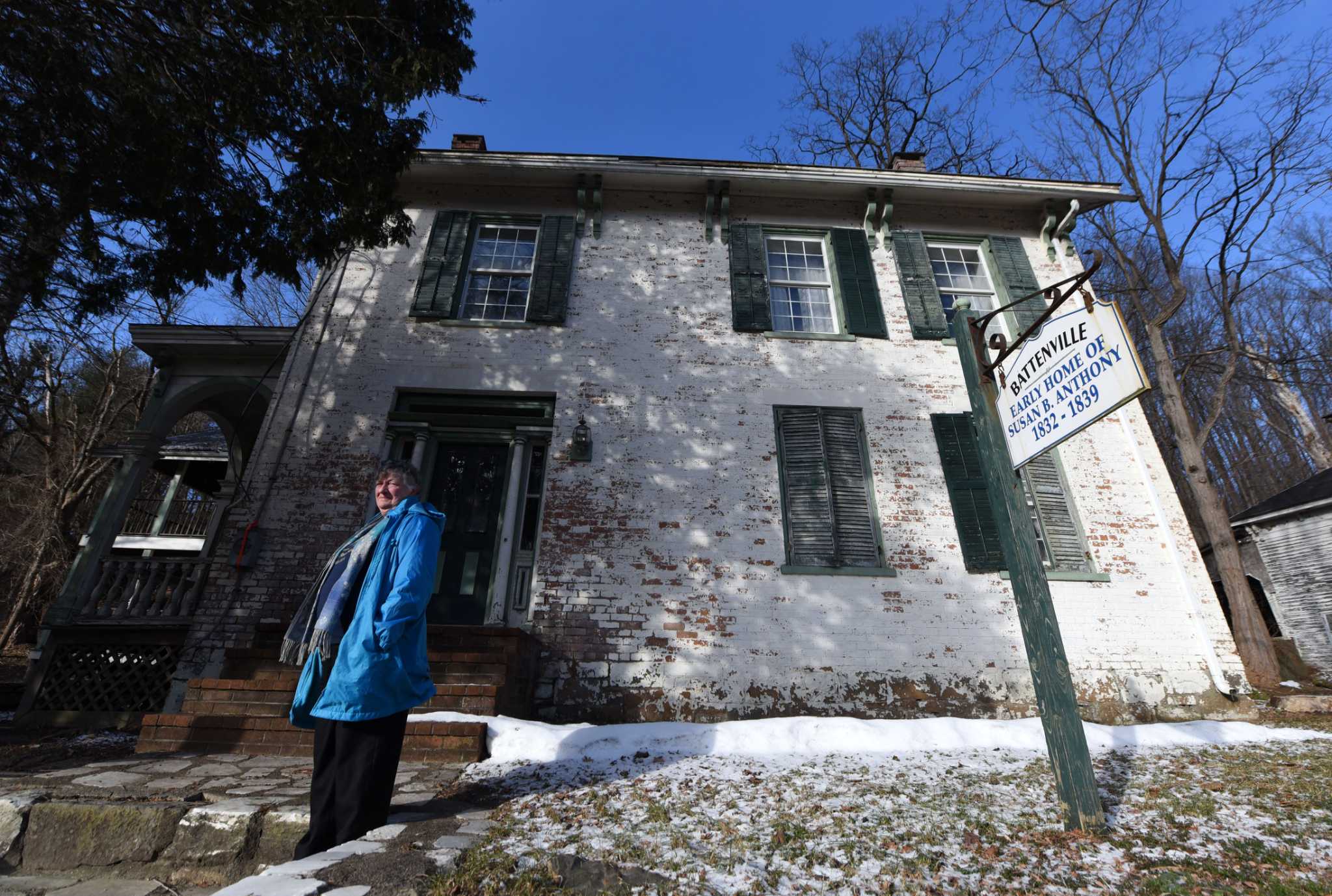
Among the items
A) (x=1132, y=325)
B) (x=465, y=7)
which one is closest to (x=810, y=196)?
(x=465, y=7)

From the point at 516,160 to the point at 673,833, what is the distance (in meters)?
8.15

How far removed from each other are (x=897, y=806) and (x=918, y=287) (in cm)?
677

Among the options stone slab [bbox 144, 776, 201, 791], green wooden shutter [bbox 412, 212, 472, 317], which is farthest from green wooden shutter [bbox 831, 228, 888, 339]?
stone slab [bbox 144, 776, 201, 791]

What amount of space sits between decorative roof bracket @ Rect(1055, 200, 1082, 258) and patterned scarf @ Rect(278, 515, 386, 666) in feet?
31.2

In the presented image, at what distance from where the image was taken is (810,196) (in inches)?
330

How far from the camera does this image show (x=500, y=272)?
25.4 feet

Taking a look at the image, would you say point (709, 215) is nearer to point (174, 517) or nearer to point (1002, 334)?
point (1002, 334)

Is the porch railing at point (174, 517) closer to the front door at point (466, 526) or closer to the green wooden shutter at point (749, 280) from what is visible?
the front door at point (466, 526)

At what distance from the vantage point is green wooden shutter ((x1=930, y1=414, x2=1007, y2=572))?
20.0 feet

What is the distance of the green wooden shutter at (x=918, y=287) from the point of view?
7414mm

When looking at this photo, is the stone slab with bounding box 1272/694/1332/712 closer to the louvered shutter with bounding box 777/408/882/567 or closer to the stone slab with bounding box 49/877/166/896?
the louvered shutter with bounding box 777/408/882/567

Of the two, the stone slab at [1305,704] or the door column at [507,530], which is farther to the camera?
the door column at [507,530]

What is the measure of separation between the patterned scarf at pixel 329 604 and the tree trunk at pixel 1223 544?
35.7 feet

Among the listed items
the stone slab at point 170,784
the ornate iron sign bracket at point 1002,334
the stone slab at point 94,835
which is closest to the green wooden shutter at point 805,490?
the ornate iron sign bracket at point 1002,334
